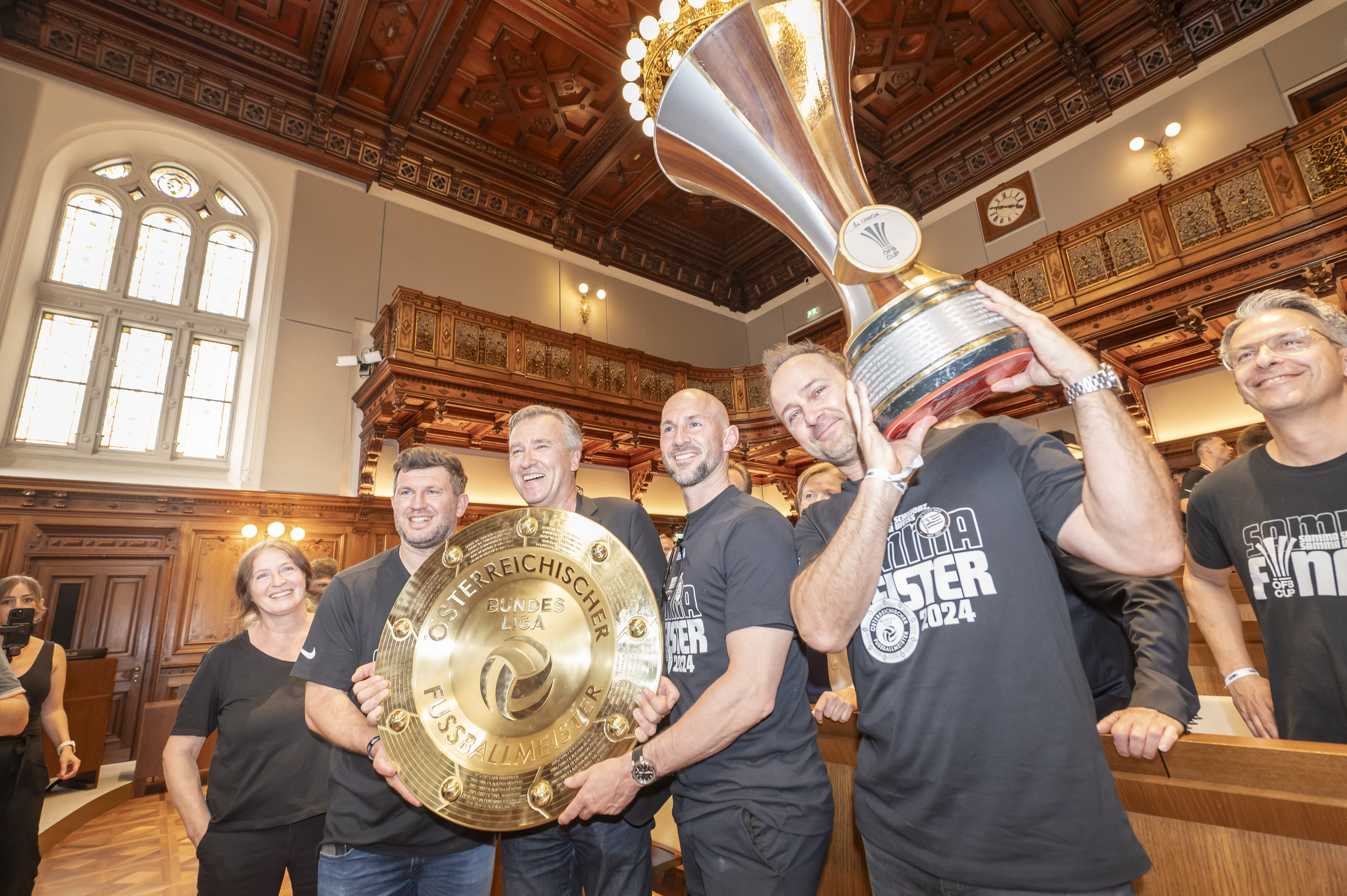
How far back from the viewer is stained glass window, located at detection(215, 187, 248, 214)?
8320 mm

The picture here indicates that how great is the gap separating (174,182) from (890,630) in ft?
34.9

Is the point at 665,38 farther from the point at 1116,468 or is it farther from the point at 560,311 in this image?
the point at 560,311

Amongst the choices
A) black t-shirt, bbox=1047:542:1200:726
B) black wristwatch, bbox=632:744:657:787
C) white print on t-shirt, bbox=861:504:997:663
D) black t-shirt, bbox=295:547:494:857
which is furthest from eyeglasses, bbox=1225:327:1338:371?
black t-shirt, bbox=295:547:494:857

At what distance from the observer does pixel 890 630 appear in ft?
3.79

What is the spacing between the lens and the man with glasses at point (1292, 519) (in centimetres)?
146

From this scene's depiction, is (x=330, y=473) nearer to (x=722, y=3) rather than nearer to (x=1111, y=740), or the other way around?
(x=722, y=3)

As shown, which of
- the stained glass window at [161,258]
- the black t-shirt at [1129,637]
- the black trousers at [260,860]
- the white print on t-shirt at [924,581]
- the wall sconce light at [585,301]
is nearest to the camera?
the white print on t-shirt at [924,581]

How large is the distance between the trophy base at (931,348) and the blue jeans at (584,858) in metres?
1.25

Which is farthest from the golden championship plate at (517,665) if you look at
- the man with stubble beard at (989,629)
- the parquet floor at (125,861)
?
the parquet floor at (125,861)

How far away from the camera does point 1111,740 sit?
1.19 m

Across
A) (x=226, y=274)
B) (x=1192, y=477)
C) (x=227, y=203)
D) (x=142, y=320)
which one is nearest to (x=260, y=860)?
(x=1192, y=477)

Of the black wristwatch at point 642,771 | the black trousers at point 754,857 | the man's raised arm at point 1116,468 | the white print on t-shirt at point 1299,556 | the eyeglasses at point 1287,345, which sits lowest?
the black trousers at point 754,857

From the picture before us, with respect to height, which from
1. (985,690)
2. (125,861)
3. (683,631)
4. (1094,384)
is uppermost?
(1094,384)

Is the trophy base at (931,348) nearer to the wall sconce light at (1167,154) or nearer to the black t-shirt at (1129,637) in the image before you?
the black t-shirt at (1129,637)
